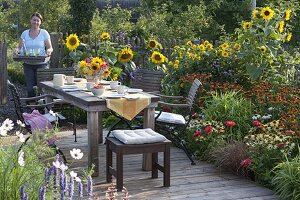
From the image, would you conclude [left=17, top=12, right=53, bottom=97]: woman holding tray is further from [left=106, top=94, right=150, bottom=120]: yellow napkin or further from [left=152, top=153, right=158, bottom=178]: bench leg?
[left=152, top=153, right=158, bottom=178]: bench leg

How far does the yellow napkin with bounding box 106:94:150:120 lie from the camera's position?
597 centimetres

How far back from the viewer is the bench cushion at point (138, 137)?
558 centimetres

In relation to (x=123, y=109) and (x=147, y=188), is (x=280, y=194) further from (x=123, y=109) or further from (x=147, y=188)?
(x=123, y=109)

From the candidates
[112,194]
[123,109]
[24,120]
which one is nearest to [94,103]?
[123,109]

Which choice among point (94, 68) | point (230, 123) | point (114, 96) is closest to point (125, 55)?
point (94, 68)

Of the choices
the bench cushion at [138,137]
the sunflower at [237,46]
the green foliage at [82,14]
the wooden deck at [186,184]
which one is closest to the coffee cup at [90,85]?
the wooden deck at [186,184]

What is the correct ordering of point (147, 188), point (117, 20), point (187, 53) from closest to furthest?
point (147, 188)
point (187, 53)
point (117, 20)

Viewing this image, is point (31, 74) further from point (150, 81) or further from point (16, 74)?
point (16, 74)

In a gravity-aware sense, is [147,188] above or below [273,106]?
below

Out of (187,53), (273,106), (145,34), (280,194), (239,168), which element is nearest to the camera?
(280,194)

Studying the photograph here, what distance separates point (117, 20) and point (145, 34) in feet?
A: 6.44

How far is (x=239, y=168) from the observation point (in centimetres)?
614

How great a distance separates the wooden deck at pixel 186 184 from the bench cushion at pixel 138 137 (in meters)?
0.48

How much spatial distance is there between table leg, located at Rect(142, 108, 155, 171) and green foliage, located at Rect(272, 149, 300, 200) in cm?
142
